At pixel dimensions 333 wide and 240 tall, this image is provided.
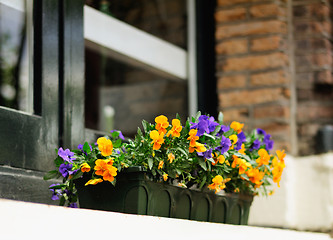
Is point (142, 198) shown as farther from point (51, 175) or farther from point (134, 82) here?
point (134, 82)

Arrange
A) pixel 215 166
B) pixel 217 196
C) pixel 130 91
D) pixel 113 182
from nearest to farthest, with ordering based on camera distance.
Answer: pixel 113 182
pixel 215 166
pixel 217 196
pixel 130 91

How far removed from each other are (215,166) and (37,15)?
673mm

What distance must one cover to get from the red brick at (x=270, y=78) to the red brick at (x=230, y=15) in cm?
25

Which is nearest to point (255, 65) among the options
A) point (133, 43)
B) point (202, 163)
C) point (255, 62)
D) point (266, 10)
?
point (255, 62)

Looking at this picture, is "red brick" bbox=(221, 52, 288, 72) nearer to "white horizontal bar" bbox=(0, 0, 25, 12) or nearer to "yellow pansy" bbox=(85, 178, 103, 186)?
"white horizontal bar" bbox=(0, 0, 25, 12)

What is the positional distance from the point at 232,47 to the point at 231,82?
14 cm

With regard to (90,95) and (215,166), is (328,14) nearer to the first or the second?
(215,166)

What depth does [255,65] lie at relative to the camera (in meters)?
2.26

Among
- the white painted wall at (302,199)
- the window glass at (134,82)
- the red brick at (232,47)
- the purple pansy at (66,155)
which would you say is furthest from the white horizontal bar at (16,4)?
the white painted wall at (302,199)

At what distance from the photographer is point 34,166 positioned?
1525 millimetres

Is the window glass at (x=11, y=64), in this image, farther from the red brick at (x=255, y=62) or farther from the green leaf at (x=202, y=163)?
the green leaf at (x=202, y=163)

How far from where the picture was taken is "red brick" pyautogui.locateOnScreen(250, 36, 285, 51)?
2232mm

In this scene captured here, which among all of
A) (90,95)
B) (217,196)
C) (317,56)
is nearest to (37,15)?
(217,196)

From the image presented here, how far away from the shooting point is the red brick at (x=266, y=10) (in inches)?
88.6
